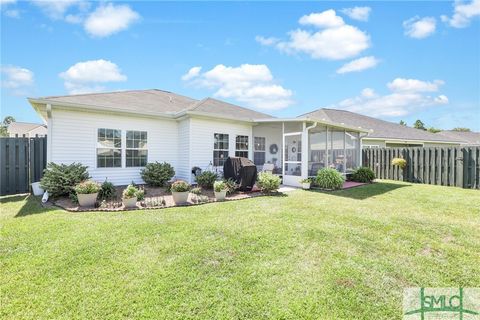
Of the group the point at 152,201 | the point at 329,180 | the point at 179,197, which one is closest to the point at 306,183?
the point at 329,180

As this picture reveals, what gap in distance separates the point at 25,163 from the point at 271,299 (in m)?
10.7

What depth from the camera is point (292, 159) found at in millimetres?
11430

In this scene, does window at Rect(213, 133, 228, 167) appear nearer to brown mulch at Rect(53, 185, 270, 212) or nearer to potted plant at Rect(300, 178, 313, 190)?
brown mulch at Rect(53, 185, 270, 212)

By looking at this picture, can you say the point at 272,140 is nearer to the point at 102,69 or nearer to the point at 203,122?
the point at 203,122

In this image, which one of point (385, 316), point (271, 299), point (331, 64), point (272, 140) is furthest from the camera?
point (331, 64)

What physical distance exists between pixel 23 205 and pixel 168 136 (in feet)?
19.1

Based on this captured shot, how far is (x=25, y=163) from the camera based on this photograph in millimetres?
9008

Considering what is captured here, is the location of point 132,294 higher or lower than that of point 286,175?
lower

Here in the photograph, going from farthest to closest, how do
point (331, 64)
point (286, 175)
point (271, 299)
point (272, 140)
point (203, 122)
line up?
point (331, 64)
point (272, 140)
point (286, 175)
point (203, 122)
point (271, 299)

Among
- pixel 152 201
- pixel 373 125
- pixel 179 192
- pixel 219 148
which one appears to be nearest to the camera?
pixel 179 192

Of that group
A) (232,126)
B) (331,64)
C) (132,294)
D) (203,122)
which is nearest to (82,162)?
(203,122)

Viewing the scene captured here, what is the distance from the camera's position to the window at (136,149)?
33.7 feet

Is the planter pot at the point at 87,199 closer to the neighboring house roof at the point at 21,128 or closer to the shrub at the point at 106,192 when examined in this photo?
the shrub at the point at 106,192

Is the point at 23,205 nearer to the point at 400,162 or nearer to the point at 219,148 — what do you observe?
the point at 219,148
